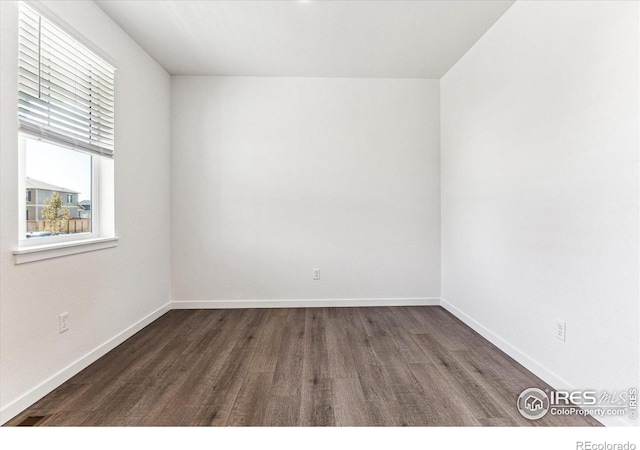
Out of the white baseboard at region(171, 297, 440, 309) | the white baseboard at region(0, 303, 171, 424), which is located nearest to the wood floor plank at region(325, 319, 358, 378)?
the white baseboard at region(171, 297, 440, 309)

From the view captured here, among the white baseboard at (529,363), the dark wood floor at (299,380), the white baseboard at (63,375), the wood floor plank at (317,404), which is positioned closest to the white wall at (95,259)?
the white baseboard at (63,375)

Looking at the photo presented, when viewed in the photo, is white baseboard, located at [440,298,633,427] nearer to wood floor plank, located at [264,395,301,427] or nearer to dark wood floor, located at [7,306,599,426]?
dark wood floor, located at [7,306,599,426]

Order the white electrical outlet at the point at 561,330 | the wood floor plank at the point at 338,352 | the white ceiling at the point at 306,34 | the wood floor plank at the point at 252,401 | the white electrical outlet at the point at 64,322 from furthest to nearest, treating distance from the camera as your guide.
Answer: the white ceiling at the point at 306,34, the wood floor plank at the point at 338,352, the white electrical outlet at the point at 64,322, the white electrical outlet at the point at 561,330, the wood floor plank at the point at 252,401

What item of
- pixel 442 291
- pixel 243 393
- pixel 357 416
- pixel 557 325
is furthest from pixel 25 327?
pixel 442 291

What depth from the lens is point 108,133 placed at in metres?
2.55

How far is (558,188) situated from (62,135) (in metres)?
3.22

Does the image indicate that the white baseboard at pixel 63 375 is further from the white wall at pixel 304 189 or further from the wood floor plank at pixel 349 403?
the wood floor plank at pixel 349 403

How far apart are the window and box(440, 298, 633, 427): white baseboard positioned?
10.9ft

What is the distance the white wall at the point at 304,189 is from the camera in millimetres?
3652

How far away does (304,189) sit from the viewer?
3709 mm

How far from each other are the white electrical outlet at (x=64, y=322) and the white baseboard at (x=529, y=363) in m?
3.14

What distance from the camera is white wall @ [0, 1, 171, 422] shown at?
1709 mm

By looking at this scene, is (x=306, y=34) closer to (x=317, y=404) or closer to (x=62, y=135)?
(x=62, y=135)

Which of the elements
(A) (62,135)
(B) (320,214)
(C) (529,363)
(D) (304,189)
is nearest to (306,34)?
(D) (304,189)
